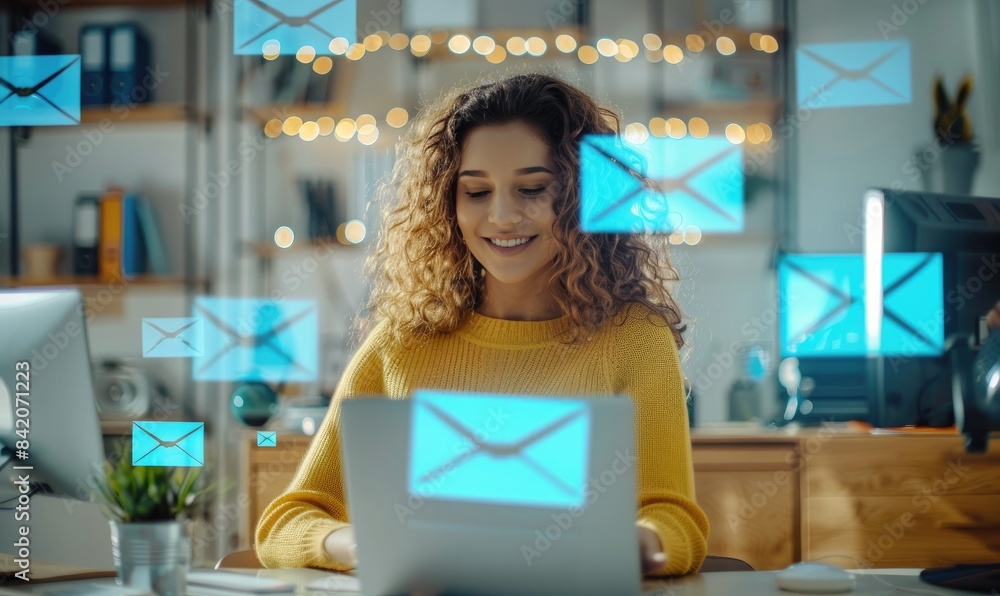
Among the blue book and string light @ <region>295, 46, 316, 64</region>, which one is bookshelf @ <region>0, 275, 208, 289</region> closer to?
the blue book

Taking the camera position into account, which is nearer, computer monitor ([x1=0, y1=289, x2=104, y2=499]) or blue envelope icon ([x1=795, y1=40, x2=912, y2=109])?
computer monitor ([x1=0, y1=289, x2=104, y2=499])

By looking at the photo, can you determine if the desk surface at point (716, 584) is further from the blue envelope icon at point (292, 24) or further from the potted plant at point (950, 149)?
the blue envelope icon at point (292, 24)

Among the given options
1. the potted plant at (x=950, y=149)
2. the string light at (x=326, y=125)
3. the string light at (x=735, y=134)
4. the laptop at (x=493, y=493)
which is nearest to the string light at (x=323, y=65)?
the string light at (x=326, y=125)

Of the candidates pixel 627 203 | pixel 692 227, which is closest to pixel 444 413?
pixel 627 203

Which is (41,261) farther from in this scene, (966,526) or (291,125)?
(966,526)

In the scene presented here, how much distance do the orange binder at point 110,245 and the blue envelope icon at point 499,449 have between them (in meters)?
2.26

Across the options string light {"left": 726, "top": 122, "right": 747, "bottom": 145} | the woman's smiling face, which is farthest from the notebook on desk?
string light {"left": 726, "top": 122, "right": 747, "bottom": 145}

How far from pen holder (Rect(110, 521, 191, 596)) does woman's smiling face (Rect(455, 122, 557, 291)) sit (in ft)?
1.95

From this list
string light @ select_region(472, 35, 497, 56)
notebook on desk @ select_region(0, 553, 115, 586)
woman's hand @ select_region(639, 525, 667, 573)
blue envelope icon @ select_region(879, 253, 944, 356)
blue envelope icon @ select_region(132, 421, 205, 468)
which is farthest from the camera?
string light @ select_region(472, 35, 497, 56)

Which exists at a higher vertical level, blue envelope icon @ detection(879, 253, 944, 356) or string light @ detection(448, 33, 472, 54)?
string light @ detection(448, 33, 472, 54)

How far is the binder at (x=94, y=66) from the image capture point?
108 inches

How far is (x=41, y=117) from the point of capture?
9.53 feet

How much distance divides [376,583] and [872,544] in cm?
171

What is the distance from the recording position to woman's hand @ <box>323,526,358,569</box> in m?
1.07
